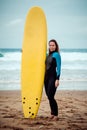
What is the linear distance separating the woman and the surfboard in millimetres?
182

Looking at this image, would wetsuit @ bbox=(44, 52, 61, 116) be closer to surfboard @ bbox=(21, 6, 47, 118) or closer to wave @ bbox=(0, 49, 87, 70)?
surfboard @ bbox=(21, 6, 47, 118)

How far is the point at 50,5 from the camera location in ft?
50.0

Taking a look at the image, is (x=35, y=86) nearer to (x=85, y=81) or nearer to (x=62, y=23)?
(x=85, y=81)

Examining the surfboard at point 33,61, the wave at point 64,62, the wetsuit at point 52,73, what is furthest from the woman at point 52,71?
the wave at point 64,62

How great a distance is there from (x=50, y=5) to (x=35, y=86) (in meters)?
12.1

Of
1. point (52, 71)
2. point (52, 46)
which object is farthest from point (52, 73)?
point (52, 46)

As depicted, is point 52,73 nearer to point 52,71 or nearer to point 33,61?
point 52,71

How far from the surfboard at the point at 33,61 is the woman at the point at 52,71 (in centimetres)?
18

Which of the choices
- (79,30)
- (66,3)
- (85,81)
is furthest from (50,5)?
(85,81)

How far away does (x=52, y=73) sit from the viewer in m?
3.36

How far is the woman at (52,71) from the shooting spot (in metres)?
3.32

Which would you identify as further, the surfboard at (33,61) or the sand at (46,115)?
the surfboard at (33,61)

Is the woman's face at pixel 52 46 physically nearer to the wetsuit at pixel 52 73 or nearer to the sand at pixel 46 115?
A: the wetsuit at pixel 52 73

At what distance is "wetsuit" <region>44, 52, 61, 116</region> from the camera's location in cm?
332
